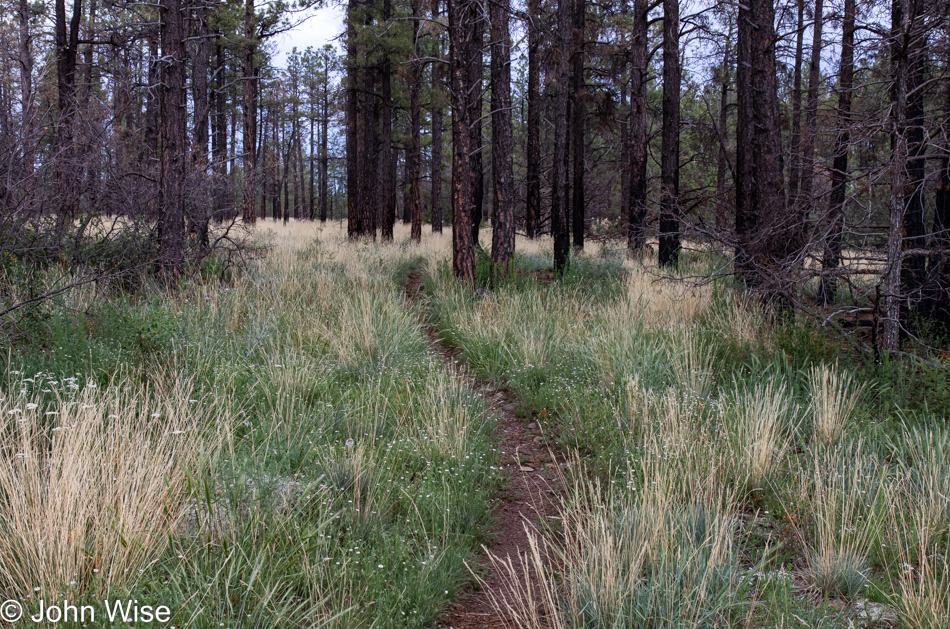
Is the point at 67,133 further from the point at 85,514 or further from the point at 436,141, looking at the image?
the point at 436,141

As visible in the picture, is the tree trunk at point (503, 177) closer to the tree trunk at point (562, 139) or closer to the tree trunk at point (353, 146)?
the tree trunk at point (562, 139)

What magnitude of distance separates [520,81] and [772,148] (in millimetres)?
26032

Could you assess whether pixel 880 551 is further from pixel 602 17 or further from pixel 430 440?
pixel 602 17

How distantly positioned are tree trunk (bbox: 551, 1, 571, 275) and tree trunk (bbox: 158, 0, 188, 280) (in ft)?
22.4

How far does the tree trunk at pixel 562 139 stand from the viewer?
37.7 feet

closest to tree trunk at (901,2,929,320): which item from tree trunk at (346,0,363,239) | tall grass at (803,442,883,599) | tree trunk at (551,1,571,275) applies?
tall grass at (803,442,883,599)

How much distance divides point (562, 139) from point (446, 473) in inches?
387

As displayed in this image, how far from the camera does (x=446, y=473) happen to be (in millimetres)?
3525

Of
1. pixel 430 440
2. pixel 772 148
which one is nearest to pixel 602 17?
pixel 772 148

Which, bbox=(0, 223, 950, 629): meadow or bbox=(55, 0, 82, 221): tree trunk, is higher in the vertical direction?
bbox=(55, 0, 82, 221): tree trunk

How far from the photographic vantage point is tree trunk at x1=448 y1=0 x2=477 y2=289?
9516 mm

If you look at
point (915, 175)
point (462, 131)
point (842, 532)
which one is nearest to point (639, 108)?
point (462, 131)

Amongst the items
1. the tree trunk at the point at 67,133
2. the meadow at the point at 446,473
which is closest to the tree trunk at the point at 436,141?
the tree trunk at the point at 67,133

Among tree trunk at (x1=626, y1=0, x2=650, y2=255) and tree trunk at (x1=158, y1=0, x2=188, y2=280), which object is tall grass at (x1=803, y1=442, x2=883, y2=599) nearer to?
tree trunk at (x1=158, y1=0, x2=188, y2=280)
